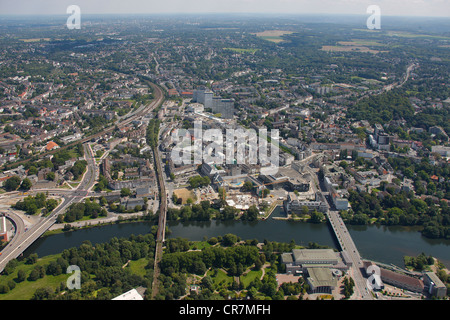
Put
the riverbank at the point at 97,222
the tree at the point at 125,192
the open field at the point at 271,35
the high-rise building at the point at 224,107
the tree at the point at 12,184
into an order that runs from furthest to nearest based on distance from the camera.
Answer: the open field at the point at 271,35 < the high-rise building at the point at 224,107 < the tree at the point at 12,184 < the tree at the point at 125,192 < the riverbank at the point at 97,222

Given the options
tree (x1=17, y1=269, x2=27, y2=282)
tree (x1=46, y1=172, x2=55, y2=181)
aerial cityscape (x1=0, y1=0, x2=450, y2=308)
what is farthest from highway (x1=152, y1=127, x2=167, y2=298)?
tree (x1=46, y1=172, x2=55, y2=181)

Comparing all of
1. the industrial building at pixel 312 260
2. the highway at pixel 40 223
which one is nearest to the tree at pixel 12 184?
the highway at pixel 40 223

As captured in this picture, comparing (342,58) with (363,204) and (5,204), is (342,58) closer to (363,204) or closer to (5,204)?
(363,204)

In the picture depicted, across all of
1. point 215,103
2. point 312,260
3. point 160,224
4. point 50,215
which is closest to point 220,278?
point 312,260

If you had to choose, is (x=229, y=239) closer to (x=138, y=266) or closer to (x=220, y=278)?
(x=220, y=278)

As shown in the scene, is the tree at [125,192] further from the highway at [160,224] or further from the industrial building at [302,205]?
the industrial building at [302,205]

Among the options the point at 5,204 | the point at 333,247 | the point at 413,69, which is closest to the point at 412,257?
the point at 333,247

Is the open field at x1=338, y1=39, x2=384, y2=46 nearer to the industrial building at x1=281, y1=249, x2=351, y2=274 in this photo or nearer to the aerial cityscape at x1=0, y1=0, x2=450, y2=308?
the aerial cityscape at x1=0, y1=0, x2=450, y2=308
